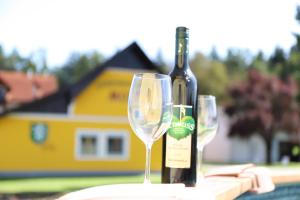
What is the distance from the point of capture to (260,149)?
115ft

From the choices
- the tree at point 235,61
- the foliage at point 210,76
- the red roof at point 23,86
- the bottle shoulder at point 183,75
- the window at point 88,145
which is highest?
the tree at point 235,61

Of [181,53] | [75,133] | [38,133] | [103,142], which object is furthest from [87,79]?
[181,53]

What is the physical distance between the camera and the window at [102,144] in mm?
19000

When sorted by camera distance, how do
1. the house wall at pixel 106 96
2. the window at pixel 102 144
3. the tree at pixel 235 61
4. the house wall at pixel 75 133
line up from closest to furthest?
the house wall at pixel 75 133, the window at pixel 102 144, the house wall at pixel 106 96, the tree at pixel 235 61

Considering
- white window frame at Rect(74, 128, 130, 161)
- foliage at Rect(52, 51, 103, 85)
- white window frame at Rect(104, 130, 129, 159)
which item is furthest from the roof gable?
foliage at Rect(52, 51, 103, 85)

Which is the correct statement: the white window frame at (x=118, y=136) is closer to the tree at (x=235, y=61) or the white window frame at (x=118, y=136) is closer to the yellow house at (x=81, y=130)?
the yellow house at (x=81, y=130)

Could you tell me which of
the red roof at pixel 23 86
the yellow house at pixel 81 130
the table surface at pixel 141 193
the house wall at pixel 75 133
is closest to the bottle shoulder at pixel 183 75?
the table surface at pixel 141 193

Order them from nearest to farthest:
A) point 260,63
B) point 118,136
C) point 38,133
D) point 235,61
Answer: point 38,133, point 118,136, point 260,63, point 235,61

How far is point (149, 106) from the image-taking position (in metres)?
1.22

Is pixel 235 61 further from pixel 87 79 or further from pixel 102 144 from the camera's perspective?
pixel 102 144

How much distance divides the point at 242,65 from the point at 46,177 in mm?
43324

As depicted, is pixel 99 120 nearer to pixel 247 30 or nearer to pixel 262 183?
pixel 247 30

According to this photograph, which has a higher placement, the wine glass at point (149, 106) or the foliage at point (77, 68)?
the foliage at point (77, 68)

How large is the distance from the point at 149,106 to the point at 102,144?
18.2 metres
